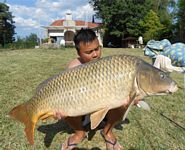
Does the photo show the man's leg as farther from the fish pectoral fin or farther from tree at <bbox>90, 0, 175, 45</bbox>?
tree at <bbox>90, 0, 175, 45</bbox>

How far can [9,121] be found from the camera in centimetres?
409

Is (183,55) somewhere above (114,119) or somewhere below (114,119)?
above

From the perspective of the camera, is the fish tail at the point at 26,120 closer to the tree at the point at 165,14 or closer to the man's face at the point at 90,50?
the man's face at the point at 90,50

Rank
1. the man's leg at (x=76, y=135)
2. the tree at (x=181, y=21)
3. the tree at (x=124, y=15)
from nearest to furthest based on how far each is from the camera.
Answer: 1. the man's leg at (x=76, y=135)
2. the tree at (x=181, y=21)
3. the tree at (x=124, y=15)

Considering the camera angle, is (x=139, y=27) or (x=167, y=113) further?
(x=139, y=27)

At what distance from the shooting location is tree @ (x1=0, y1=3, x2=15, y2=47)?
43.3m

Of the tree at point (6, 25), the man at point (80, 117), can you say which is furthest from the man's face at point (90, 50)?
the tree at point (6, 25)

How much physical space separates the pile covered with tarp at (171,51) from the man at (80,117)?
7.87ft

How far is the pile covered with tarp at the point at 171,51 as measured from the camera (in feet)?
17.9

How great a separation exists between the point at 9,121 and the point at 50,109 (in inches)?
60.7

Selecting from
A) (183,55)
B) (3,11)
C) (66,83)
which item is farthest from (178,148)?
(3,11)

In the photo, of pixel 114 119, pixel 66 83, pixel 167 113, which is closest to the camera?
pixel 66 83

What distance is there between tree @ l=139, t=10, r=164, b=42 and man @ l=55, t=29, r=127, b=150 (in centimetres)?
3125

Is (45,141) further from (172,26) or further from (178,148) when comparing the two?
(172,26)
